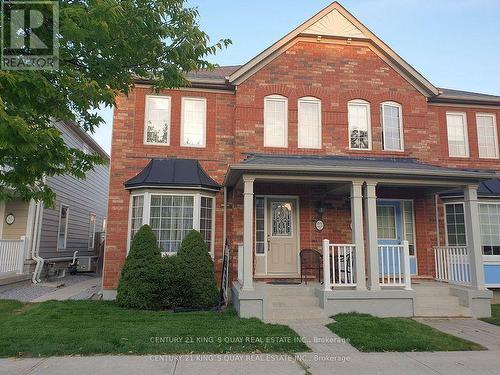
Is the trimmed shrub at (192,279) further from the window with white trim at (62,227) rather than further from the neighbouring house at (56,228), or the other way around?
the window with white trim at (62,227)

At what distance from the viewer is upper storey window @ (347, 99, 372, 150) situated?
1120 cm

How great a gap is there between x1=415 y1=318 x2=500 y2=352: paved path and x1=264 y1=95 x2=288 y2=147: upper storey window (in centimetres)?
571

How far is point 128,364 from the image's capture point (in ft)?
17.0

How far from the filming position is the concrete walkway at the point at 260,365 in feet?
16.4

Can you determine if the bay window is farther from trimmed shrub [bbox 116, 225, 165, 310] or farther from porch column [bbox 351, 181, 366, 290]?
porch column [bbox 351, 181, 366, 290]

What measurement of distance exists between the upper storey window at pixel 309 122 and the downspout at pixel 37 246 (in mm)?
9642

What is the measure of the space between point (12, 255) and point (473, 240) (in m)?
13.5

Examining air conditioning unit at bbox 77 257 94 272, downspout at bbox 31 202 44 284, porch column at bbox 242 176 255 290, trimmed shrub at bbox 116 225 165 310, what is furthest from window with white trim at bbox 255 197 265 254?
air conditioning unit at bbox 77 257 94 272

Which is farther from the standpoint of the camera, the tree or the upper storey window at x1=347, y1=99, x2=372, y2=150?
the upper storey window at x1=347, y1=99, x2=372, y2=150

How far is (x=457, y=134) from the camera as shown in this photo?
1220 centimetres

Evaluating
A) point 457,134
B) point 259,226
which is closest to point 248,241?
point 259,226

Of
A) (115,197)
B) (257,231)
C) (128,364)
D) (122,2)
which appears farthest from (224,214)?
(122,2)

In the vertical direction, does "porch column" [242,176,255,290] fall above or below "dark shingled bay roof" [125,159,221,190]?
below

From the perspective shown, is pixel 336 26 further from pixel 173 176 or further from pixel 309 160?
pixel 173 176
